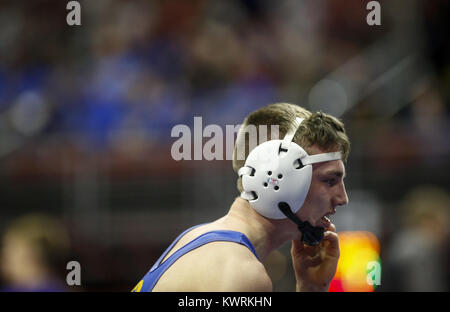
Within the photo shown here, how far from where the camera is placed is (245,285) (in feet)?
8.11

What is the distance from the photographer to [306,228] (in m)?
2.93

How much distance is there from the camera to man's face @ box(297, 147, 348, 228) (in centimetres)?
292

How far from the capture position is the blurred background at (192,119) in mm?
6281

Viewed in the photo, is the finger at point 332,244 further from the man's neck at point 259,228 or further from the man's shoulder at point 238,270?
the man's shoulder at point 238,270

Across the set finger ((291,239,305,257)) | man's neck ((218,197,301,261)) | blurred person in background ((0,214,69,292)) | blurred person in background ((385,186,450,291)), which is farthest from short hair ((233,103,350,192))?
blurred person in background ((385,186,450,291))

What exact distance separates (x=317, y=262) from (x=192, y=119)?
14.9ft

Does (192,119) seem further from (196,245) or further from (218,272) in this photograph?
(218,272)

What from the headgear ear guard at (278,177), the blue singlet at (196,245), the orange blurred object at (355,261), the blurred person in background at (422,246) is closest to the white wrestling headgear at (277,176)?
the headgear ear guard at (278,177)

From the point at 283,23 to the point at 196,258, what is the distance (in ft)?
23.3

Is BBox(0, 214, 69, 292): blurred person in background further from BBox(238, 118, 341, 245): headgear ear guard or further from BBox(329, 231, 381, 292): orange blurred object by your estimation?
BBox(238, 118, 341, 245): headgear ear guard

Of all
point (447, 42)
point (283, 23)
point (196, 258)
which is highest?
point (283, 23)

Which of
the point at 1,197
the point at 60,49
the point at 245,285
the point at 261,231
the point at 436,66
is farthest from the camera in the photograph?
the point at 60,49

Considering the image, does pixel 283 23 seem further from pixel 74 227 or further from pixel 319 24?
pixel 74 227
